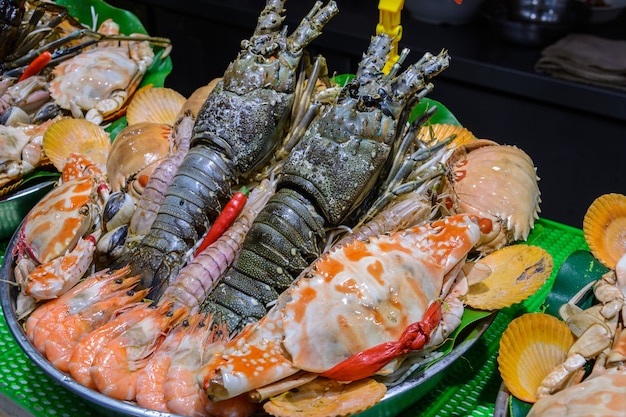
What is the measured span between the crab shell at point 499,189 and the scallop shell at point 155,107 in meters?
1.08

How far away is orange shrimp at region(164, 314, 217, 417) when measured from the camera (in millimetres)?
1295

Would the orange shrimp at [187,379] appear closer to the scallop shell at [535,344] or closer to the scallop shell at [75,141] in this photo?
the scallop shell at [535,344]

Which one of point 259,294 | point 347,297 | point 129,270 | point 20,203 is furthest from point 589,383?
point 20,203

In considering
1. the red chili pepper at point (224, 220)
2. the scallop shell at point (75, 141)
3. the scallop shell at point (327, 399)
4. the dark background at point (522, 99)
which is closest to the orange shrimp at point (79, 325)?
the red chili pepper at point (224, 220)

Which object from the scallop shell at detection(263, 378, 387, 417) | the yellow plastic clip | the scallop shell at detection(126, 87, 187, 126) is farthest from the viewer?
the scallop shell at detection(126, 87, 187, 126)

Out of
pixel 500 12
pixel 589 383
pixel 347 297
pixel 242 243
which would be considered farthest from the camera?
pixel 500 12

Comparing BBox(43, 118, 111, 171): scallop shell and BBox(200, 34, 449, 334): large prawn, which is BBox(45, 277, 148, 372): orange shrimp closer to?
BBox(200, 34, 449, 334): large prawn

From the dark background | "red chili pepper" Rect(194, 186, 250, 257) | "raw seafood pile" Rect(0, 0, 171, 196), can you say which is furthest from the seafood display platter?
the dark background

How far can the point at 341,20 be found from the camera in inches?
155

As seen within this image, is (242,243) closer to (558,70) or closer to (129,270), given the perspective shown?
(129,270)

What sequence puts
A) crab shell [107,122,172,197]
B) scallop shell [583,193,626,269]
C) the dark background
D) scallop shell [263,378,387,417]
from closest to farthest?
scallop shell [263,378,387,417]
scallop shell [583,193,626,269]
crab shell [107,122,172,197]
the dark background

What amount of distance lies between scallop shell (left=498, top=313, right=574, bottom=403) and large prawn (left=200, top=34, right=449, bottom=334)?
1.89 ft

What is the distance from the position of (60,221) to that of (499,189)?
124cm

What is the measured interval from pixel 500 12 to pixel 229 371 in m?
3.06
